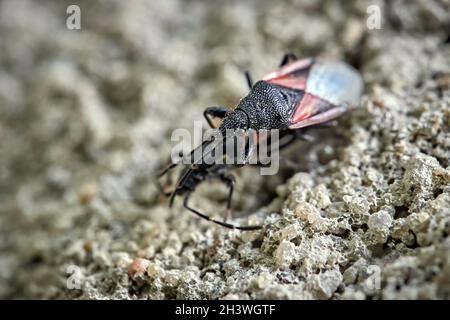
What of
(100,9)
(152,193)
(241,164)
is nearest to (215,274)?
(241,164)

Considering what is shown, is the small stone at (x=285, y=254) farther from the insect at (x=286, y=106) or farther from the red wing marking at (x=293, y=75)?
the red wing marking at (x=293, y=75)

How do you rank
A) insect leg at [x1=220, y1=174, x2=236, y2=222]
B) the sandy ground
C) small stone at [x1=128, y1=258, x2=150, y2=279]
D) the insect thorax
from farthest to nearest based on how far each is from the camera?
insect leg at [x1=220, y1=174, x2=236, y2=222]
the insect thorax
small stone at [x1=128, y1=258, x2=150, y2=279]
the sandy ground

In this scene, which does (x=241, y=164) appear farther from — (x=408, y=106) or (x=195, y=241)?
(x=408, y=106)

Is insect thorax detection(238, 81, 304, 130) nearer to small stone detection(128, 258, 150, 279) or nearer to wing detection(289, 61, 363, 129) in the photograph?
wing detection(289, 61, 363, 129)

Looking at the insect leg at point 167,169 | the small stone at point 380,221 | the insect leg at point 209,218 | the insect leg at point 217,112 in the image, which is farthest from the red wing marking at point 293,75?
the small stone at point 380,221

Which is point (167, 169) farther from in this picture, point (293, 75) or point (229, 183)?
point (293, 75)

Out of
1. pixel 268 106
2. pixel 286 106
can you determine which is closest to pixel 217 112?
pixel 268 106

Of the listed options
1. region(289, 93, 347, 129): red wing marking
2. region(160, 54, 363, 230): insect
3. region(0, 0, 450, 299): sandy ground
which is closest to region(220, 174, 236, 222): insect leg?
region(160, 54, 363, 230): insect
